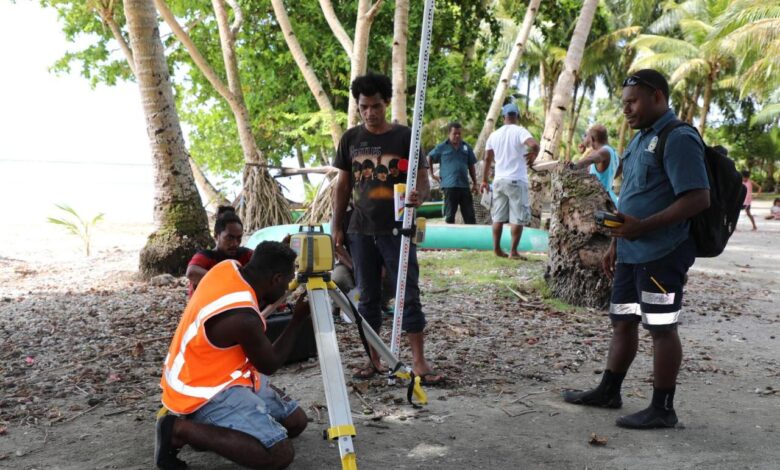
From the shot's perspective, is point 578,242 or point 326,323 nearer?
point 326,323

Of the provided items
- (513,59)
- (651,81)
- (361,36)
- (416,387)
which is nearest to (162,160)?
(361,36)

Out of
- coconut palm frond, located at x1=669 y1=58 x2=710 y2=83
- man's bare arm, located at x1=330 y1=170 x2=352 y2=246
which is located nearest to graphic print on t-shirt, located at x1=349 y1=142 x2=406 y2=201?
man's bare arm, located at x1=330 y1=170 x2=352 y2=246

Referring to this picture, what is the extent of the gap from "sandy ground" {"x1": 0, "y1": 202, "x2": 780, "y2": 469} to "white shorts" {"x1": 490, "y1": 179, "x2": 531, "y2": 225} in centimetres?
154

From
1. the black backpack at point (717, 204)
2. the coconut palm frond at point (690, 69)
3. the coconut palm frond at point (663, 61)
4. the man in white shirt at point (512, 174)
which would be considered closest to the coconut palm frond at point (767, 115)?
the coconut palm frond at point (690, 69)

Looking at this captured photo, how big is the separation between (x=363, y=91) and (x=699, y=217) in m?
1.86

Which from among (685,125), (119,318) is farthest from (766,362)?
(119,318)

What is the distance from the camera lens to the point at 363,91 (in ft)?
→ 13.0

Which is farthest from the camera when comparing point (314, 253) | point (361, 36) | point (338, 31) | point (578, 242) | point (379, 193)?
point (338, 31)

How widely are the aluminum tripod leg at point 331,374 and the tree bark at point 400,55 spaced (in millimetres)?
6476

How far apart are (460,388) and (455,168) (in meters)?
6.17

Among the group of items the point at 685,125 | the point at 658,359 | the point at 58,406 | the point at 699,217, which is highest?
the point at 685,125

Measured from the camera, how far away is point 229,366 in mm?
2971

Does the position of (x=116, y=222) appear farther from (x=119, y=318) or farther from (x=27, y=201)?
(x=119, y=318)

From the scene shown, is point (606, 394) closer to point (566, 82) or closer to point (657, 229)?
point (657, 229)
